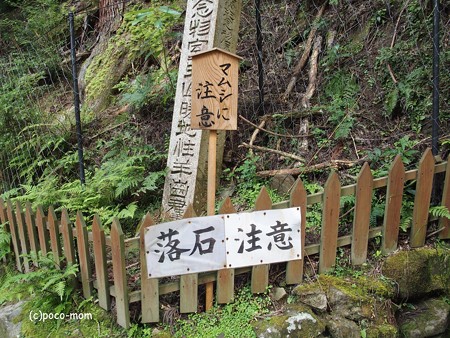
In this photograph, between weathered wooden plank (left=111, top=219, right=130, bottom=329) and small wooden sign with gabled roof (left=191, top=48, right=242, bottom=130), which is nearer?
weathered wooden plank (left=111, top=219, right=130, bottom=329)

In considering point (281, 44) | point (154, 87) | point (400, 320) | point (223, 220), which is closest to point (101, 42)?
point (154, 87)

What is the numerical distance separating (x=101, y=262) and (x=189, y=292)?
736 mm

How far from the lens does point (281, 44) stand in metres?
5.35

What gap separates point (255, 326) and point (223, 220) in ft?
2.75

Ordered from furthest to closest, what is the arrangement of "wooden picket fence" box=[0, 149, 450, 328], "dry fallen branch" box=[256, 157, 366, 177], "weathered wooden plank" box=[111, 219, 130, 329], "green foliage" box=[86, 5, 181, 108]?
"green foliage" box=[86, 5, 181, 108], "dry fallen branch" box=[256, 157, 366, 177], "wooden picket fence" box=[0, 149, 450, 328], "weathered wooden plank" box=[111, 219, 130, 329]

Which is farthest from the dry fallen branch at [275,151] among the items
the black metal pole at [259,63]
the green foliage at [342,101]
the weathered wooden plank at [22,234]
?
the weathered wooden plank at [22,234]

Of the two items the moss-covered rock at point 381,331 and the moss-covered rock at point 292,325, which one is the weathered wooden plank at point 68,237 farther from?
the moss-covered rock at point 381,331

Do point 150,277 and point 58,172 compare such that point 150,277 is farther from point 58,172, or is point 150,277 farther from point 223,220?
point 58,172

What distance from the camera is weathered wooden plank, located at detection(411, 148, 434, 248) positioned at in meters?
2.82

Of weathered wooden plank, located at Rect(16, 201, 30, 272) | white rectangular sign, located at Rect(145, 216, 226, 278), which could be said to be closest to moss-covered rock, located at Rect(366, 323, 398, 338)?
white rectangular sign, located at Rect(145, 216, 226, 278)

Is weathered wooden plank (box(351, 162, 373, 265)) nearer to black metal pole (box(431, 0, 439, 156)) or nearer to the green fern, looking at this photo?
black metal pole (box(431, 0, 439, 156))

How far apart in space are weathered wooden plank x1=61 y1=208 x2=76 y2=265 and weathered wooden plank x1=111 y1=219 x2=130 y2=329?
0.56 m

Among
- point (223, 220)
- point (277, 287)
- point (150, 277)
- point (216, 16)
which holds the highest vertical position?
point (216, 16)

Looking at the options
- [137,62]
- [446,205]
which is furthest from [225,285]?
[137,62]
